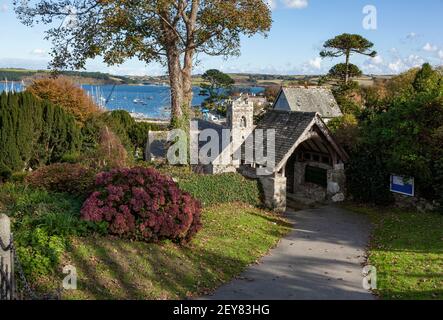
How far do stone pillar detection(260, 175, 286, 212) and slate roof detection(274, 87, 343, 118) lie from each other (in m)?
22.2

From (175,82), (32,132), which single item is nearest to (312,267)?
(175,82)

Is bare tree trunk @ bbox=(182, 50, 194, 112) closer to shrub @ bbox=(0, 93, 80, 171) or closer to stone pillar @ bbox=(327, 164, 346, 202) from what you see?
shrub @ bbox=(0, 93, 80, 171)

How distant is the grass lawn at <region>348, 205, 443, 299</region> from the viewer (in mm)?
12742

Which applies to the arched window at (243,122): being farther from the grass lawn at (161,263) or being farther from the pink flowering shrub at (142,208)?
the pink flowering shrub at (142,208)

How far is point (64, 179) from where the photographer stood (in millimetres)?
18953

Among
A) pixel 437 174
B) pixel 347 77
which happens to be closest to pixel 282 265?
pixel 437 174

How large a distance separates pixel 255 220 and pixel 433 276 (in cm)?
821

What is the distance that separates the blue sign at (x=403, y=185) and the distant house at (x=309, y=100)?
71.8 feet

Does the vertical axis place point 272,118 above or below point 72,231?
above

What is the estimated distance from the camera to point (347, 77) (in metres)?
51.0

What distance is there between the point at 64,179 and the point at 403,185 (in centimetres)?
1547

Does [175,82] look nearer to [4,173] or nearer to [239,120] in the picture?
[239,120]

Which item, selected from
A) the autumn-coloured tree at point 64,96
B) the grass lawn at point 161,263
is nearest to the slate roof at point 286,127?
the grass lawn at point 161,263

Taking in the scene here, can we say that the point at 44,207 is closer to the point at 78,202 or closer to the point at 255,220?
the point at 78,202
